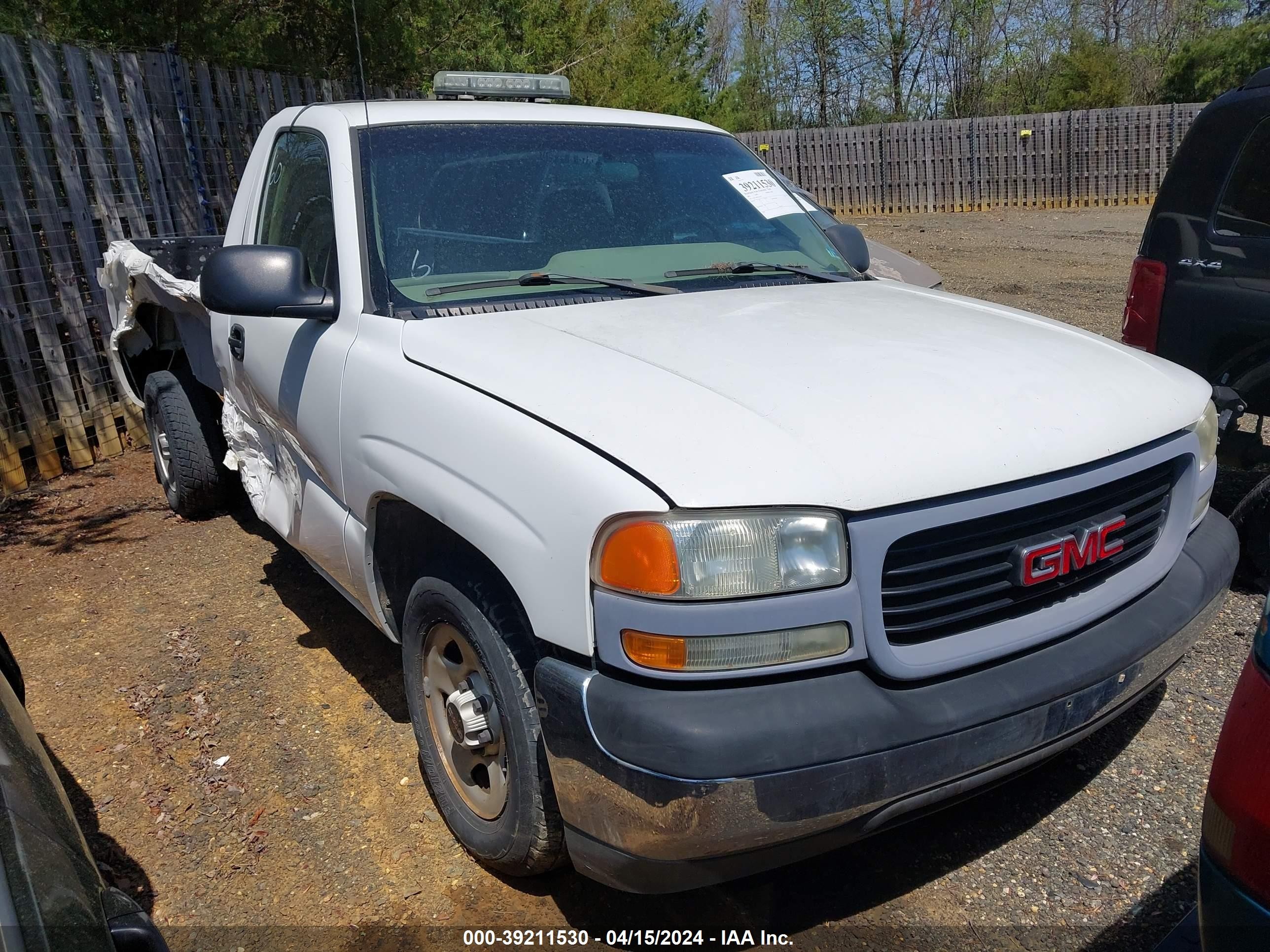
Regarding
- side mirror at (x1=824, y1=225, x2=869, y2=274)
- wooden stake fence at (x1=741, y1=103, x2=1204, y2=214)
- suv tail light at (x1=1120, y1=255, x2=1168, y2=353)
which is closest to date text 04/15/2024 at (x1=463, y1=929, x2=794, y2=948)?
side mirror at (x1=824, y1=225, x2=869, y2=274)

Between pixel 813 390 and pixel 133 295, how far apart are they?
4426 mm

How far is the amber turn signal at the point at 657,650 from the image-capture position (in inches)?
74.9

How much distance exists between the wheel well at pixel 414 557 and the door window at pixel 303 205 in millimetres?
794

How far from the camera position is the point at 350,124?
3266mm

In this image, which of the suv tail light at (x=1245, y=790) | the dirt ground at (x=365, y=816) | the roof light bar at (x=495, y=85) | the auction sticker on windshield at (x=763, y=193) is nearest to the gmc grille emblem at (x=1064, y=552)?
the suv tail light at (x=1245, y=790)

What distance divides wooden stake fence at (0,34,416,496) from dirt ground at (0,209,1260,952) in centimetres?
211

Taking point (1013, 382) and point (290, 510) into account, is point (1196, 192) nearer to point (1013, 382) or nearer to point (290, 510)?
point (1013, 382)

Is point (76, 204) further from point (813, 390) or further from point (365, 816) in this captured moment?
point (813, 390)

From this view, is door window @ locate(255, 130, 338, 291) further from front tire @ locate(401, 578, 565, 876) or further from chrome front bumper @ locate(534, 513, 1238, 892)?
chrome front bumper @ locate(534, 513, 1238, 892)

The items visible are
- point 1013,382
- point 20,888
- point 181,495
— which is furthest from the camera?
point 181,495

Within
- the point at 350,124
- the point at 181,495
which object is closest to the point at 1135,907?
the point at 350,124

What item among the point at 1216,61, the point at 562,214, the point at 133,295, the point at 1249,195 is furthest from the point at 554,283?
the point at 1216,61

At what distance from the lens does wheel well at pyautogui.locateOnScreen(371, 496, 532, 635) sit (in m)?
2.40

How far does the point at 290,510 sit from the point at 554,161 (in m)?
1.53
